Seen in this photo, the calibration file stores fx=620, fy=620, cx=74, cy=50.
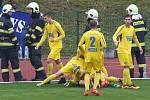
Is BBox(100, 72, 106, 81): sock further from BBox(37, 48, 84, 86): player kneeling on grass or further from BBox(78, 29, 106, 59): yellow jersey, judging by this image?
Result: BBox(78, 29, 106, 59): yellow jersey

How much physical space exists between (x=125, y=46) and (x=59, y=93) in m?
2.56

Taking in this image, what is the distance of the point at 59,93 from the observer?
47.0ft

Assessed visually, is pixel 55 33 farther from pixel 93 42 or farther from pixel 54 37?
pixel 93 42

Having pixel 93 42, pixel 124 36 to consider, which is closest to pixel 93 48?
pixel 93 42

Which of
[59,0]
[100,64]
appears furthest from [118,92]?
[59,0]

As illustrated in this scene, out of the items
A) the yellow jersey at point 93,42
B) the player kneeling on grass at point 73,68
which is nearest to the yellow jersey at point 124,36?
the player kneeling on grass at point 73,68

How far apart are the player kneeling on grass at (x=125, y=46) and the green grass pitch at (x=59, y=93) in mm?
423

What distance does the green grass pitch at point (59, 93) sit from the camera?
44.7 ft

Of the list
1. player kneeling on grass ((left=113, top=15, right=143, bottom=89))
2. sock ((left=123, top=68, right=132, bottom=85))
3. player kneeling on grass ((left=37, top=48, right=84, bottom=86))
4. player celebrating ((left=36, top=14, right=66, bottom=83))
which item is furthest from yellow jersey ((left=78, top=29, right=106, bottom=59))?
player celebrating ((left=36, top=14, right=66, bottom=83))

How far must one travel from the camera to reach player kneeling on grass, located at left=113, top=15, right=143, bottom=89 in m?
15.7

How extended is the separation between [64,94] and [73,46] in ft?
43.8

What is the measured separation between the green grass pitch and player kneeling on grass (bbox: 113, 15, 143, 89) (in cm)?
42

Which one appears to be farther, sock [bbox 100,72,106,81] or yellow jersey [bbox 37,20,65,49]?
yellow jersey [bbox 37,20,65,49]

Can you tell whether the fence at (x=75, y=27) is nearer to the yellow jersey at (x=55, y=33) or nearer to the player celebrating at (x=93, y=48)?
the yellow jersey at (x=55, y=33)
